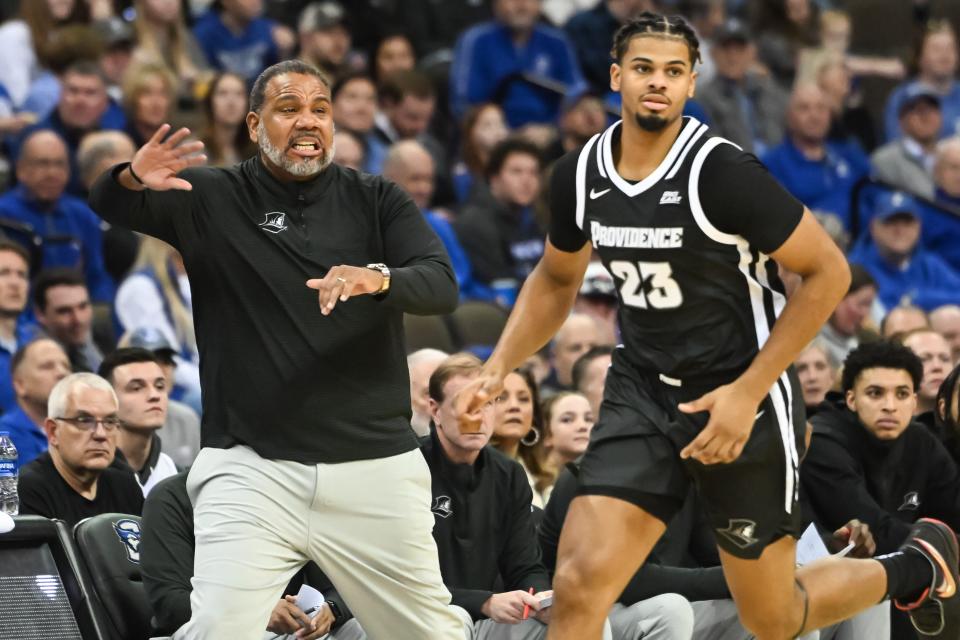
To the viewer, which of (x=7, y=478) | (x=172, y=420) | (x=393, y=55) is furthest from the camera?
(x=393, y=55)

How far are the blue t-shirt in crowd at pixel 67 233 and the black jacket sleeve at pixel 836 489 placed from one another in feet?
14.9

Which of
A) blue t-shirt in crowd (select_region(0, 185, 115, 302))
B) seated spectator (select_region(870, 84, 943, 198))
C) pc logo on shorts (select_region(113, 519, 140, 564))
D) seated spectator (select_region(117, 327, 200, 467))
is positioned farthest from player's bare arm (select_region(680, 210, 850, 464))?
seated spectator (select_region(870, 84, 943, 198))

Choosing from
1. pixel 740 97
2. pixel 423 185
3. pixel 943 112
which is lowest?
pixel 423 185

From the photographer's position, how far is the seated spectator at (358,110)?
11562mm

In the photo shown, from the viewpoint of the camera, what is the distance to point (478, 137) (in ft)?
39.3

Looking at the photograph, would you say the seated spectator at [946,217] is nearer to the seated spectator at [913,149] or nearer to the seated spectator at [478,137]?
the seated spectator at [913,149]

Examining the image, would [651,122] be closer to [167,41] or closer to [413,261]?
[413,261]

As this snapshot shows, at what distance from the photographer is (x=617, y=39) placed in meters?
5.09

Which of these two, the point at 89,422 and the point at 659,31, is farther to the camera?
the point at 89,422

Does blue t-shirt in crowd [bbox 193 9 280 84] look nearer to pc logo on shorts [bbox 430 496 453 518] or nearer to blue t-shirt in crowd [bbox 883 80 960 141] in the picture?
blue t-shirt in crowd [bbox 883 80 960 141]

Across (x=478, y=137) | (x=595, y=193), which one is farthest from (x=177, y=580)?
(x=478, y=137)

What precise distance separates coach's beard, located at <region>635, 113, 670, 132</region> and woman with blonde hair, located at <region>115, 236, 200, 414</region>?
480 cm

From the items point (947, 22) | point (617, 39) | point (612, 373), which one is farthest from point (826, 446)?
point (947, 22)

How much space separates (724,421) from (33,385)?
423cm
